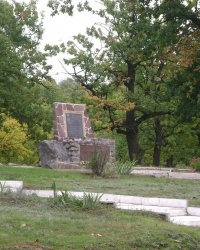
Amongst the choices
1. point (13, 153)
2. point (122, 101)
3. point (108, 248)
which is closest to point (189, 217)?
point (108, 248)

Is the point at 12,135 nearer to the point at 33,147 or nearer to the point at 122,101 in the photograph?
the point at 122,101

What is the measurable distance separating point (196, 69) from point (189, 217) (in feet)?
43.2

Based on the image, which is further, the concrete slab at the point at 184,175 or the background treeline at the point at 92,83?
the background treeline at the point at 92,83

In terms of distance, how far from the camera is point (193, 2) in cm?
1966

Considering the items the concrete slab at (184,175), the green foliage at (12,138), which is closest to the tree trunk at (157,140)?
the green foliage at (12,138)

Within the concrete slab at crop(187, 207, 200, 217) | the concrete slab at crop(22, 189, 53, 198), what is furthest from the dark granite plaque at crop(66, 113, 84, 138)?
the concrete slab at crop(187, 207, 200, 217)

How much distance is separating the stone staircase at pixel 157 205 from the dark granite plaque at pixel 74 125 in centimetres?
1272

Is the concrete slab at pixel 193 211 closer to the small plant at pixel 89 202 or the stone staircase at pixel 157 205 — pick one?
the stone staircase at pixel 157 205

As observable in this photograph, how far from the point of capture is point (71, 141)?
23312 millimetres

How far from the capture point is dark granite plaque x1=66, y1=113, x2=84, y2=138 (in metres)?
24.4

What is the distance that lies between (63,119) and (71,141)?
56.6 inches

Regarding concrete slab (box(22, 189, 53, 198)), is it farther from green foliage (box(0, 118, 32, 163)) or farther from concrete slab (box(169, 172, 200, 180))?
green foliage (box(0, 118, 32, 163))

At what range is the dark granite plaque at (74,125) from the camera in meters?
24.4

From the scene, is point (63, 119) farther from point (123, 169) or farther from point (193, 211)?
point (193, 211)
